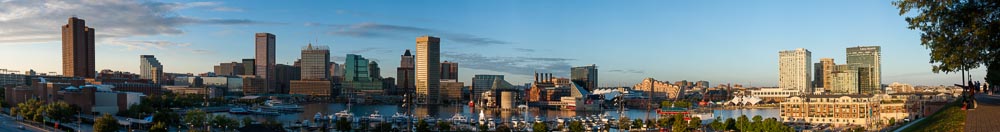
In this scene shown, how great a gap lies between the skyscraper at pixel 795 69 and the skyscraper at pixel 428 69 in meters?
35.1

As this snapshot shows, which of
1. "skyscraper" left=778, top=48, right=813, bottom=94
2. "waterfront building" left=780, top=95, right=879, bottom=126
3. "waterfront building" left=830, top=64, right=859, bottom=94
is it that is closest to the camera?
"waterfront building" left=780, top=95, right=879, bottom=126

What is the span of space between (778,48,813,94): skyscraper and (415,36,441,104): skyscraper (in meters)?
35.1

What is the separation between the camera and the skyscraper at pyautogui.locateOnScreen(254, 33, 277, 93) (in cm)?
8769

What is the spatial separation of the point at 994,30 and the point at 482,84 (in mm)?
→ 72445

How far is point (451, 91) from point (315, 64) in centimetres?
2268

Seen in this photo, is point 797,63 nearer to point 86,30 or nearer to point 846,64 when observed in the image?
point 846,64

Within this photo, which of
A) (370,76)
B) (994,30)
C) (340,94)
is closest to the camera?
(994,30)

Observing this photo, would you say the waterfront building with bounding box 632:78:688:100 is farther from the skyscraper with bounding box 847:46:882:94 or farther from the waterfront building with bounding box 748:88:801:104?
the skyscraper with bounding box 847:46:882:94

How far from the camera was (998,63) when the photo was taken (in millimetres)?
5156

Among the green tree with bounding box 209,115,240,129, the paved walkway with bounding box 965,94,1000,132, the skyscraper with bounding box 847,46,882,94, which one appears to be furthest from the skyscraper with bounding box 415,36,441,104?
the paved walkway with bounding box 965,94,1000,132

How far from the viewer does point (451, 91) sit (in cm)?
7306

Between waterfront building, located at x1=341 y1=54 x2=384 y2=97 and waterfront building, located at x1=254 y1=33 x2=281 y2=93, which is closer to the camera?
waterfront building, located at x1=341 y1=54 x2=384 y2=97

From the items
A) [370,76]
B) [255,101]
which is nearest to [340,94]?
[370,76]

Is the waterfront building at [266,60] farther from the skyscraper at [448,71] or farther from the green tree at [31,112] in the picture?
the green tree at [31,112]
